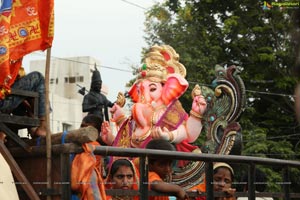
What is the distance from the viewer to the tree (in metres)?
17.3

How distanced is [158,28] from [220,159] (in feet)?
46.5

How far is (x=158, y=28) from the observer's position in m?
18.2

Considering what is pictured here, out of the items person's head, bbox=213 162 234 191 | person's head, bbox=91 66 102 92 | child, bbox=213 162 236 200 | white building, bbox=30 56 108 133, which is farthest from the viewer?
white building, bbox=30 56 108 133

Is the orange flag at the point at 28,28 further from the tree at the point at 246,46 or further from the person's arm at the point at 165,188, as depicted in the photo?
the tree at the point at 246,46

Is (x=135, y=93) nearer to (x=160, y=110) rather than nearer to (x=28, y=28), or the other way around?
(x=160, y=110)

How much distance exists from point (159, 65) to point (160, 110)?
0.68 m

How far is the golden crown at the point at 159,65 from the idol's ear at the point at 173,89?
0.51 ft

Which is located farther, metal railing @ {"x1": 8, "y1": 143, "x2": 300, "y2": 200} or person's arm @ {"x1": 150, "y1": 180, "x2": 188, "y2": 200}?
person's arm @ {"x1": 150, "y1": 180, "x2": 188, "y2": 200}

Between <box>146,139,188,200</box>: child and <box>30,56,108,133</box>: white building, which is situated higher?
<box>30,56,108,133</box>: white building

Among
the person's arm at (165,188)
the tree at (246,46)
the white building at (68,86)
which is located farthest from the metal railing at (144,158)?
the white building at (68,86)

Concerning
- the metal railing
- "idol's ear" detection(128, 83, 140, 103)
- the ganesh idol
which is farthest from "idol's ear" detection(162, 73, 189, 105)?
the metal railing

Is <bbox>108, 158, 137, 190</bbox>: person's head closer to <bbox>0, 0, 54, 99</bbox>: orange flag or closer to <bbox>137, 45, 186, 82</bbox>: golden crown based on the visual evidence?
<bbox>0, 0, 54, 99</bbox>: orange flag

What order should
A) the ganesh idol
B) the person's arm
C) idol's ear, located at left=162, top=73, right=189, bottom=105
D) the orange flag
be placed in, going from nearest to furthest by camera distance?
the orange flag < the person's arm < the ganesh idol < idol's ear, located at left=162, top=73, right=189, bottom=105

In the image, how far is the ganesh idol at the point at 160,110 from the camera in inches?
301
